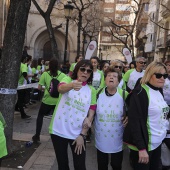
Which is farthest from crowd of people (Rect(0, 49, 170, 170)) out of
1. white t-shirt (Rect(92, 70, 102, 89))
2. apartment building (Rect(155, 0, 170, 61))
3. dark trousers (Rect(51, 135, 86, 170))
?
apartment building (Rect(155, 0, 170, 61))

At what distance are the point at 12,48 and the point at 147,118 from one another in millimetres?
2675

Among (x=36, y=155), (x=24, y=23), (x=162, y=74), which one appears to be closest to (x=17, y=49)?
(x=24, y=23)

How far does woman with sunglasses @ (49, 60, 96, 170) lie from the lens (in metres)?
2.96

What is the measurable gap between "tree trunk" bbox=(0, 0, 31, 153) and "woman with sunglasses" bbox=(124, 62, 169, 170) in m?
2.39

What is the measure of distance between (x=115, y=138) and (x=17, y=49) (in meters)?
2.36

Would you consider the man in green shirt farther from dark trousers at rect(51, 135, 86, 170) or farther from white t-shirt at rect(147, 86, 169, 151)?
white t-shirt at rect(147, 86, 169, 151)

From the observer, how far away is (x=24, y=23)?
4.44m

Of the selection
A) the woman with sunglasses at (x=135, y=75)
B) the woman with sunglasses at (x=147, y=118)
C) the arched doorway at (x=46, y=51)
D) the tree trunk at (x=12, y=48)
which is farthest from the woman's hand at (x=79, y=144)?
the arched doorway at (x=46, y=51)

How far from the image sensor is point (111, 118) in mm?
3074

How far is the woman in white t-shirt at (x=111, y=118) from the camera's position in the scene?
121 inches

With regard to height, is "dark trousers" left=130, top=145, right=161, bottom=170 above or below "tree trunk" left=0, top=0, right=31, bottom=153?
below

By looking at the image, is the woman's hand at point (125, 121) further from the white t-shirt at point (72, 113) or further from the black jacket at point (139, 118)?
the white t-shirt at point (72, 113)

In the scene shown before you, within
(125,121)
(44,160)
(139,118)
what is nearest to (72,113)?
(125,121)

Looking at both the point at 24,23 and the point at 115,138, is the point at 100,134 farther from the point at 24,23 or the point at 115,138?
the point at 24,23
